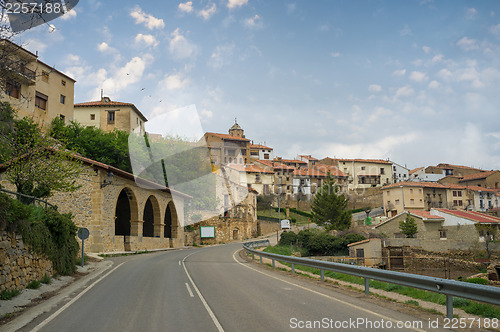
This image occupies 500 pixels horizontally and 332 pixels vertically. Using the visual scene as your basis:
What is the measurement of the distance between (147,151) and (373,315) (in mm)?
50883

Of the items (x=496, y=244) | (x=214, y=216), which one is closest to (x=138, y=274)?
(x=214, y=216)

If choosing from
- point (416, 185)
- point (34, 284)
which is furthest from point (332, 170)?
point (34, 284)

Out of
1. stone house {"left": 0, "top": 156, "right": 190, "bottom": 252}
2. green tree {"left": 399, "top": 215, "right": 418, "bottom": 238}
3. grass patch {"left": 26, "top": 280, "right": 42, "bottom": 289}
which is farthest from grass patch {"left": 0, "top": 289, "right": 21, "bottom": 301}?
green tree {"left": 399, "top": 215, "right": 418, "bottom": 238}

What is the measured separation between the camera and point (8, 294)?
33.4 feet

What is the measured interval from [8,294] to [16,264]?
1347mm

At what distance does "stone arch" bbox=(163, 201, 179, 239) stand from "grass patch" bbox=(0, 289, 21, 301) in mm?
34671

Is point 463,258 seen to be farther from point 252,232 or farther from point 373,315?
point 373,315

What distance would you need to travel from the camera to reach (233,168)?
9656cm

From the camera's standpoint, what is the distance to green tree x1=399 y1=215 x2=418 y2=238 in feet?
175

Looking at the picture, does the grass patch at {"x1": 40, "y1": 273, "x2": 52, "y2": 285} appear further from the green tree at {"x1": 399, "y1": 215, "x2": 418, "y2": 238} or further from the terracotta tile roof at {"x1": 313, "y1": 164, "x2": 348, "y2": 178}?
the terracotta tile roof at {"x1": 313, "y1": 164, "x2": 348, "y2": 178}

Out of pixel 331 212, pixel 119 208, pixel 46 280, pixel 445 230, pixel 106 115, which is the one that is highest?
pixel 106 115

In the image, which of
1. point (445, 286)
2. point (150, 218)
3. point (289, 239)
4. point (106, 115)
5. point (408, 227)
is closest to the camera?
point (445, 286)

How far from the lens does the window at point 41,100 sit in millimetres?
49041

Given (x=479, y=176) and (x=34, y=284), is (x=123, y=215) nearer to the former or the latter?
(x=34, y=284)
